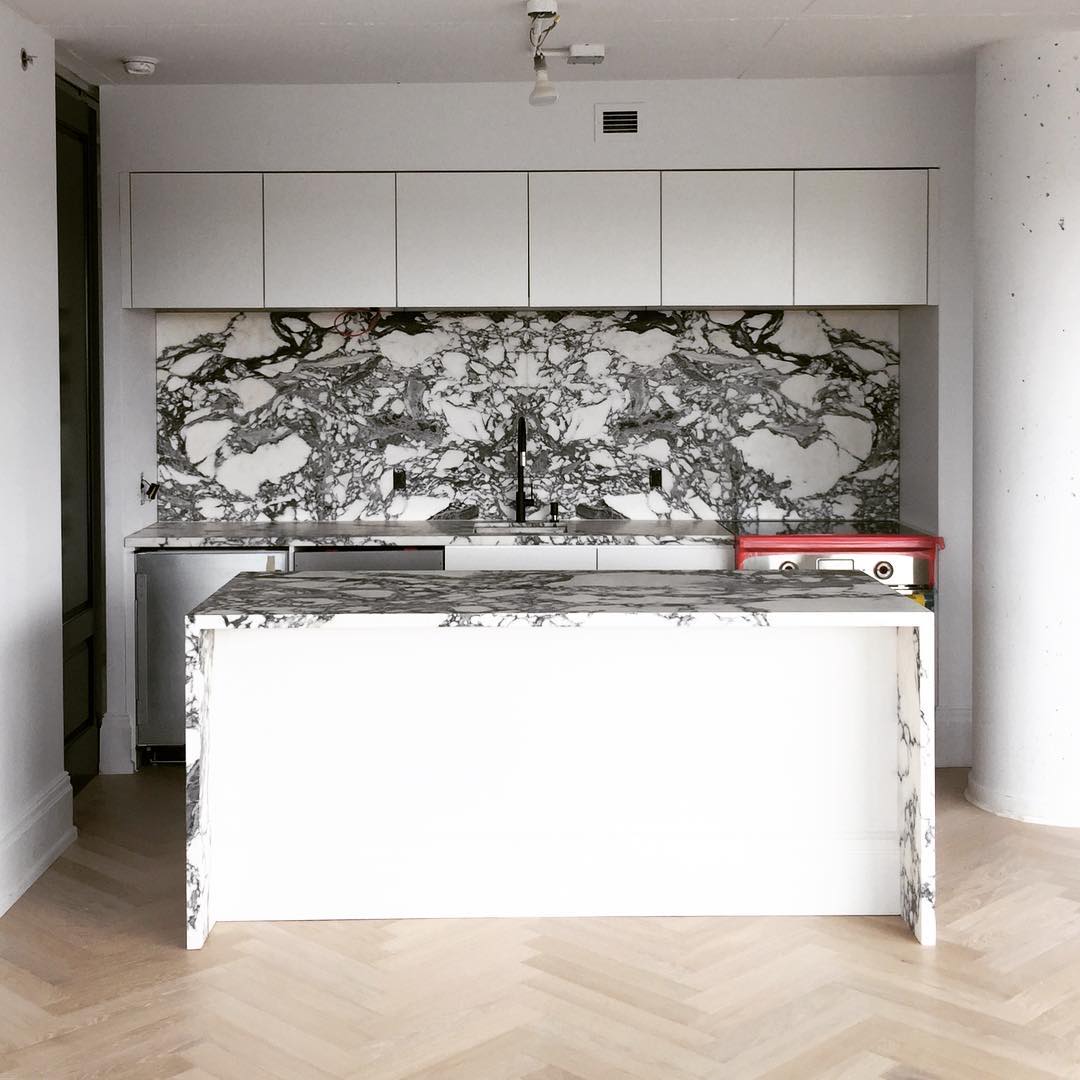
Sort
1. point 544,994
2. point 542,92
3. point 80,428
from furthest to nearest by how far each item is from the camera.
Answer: point 80,428, point 542,92, point 544,994

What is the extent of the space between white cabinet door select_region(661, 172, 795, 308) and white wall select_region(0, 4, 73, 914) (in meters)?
Result: 2.22

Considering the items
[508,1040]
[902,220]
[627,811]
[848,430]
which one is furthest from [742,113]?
[508,1040]

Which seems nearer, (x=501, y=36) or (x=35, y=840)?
(x=35, y=840)

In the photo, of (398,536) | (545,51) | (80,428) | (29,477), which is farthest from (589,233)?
(29,477)

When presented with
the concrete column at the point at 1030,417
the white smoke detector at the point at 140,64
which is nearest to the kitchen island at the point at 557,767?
the concrete column at the point at 1030,417

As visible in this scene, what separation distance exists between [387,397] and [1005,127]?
2.56 metres

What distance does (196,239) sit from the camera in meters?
5.11

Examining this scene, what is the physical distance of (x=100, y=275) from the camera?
5129 mm

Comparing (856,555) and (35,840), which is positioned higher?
(856,555)

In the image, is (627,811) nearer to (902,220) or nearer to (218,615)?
(218,615)

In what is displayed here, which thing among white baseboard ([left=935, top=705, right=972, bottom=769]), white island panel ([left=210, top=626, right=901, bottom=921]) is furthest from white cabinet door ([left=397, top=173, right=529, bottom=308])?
white baseboard ([left=935, top=705, right=972, bottom=769])

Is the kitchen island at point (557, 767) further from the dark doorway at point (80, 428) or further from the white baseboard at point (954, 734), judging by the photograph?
the white baseboard at point (954, 734)

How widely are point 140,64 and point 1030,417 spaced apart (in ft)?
10.7

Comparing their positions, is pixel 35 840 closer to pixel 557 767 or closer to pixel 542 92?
pixel 557 767
